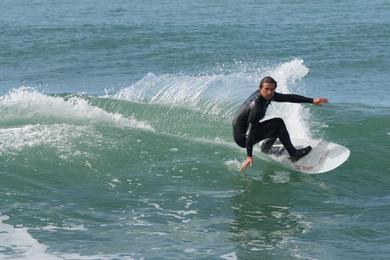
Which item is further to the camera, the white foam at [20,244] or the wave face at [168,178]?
the wave face at [168,178]

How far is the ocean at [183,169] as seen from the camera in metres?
9.55

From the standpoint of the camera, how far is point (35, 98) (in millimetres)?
15672

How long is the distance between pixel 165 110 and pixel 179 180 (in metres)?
4.11

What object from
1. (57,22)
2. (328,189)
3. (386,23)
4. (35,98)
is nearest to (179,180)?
(328,189)

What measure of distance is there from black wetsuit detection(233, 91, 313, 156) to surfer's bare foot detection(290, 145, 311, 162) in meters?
0.09

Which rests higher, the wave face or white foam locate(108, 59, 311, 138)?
white foam locate(108, 59, 311, 138)

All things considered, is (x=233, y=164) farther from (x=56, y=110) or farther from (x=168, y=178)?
(x=56, y=110)

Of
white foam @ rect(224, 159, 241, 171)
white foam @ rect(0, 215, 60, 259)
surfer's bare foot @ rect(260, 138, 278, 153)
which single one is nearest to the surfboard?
surfer's bare foot @ rect(260, 138, 278, 153)

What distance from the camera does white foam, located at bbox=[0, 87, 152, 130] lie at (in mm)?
14969

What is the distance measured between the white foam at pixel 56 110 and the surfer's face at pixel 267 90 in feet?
12.8

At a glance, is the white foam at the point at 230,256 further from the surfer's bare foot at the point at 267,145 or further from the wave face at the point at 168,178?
the surfer's bare foot at the point at 267,145

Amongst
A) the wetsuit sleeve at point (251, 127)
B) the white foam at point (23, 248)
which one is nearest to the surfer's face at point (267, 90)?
the wetsuit sleeve at point (251, 127)

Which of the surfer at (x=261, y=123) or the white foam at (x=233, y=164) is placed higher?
the surfer at (x=261, y=123)

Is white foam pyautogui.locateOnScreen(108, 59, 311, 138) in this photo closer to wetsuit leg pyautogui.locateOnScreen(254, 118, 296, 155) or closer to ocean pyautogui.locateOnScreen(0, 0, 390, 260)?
ocean pyautogui.locateOnScreen(0, 0, 390, 260)
